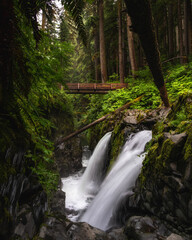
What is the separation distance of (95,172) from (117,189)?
12.6ft

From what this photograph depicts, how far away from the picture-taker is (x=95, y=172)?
375 inches

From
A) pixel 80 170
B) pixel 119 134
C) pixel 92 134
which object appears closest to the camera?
pixel 119 134

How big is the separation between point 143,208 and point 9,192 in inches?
139

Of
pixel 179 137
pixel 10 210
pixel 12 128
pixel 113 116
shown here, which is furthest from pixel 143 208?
pixel 113 116

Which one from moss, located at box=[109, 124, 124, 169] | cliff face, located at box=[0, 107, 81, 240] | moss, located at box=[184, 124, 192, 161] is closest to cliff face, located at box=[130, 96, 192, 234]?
moss, located at box=[184, 124, 192, 161]

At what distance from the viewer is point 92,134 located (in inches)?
596

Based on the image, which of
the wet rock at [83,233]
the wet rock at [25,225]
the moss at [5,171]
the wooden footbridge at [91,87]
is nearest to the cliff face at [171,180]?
the wet rock at [83,233]

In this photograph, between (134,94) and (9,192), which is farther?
(134,94)

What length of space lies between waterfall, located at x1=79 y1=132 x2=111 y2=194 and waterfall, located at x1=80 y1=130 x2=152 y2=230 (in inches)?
95.8

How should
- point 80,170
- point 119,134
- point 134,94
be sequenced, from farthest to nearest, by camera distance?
point 134,94 → point 80,170 → point 119,134

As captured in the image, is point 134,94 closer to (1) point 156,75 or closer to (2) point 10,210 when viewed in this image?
(1) point 156,75

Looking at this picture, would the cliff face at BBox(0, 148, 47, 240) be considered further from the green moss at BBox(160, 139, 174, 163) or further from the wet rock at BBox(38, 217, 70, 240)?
the green moss at BBox(160, 139, 174, 163)

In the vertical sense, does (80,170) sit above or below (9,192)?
below

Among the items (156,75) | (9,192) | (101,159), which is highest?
(156,75)
